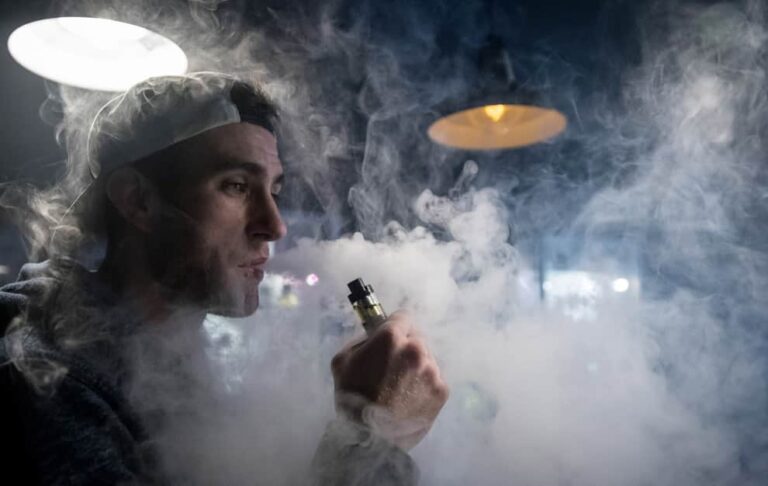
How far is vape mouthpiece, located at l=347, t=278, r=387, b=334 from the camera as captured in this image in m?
1.49

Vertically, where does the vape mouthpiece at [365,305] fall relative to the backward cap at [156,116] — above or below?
below

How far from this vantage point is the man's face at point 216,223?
167 centimetres

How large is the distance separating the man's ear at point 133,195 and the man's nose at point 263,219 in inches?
12.5

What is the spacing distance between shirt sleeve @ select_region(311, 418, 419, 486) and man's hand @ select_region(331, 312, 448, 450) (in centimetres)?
3

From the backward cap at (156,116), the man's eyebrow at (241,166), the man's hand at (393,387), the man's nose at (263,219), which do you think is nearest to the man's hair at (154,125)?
the backward cap at (156,116)

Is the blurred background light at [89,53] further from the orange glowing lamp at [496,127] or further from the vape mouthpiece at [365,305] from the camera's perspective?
the orange glowing lamp at [496,127]

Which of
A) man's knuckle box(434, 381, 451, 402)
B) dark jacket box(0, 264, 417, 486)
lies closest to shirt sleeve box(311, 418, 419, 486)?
dark jacket box(0, 264, 417, 486)

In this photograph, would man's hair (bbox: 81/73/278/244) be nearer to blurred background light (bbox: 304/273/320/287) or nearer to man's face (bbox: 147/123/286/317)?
man's face (bbox: 147/123/286/317)

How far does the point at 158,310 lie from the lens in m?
1.67

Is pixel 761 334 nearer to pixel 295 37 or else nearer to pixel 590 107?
pixel 590 107

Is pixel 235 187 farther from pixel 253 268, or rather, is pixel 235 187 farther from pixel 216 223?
pixel 253 268

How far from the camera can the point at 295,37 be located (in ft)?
6.83

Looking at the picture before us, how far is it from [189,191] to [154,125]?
8.9 inches

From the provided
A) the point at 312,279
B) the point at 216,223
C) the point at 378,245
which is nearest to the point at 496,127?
the point at 378,245
